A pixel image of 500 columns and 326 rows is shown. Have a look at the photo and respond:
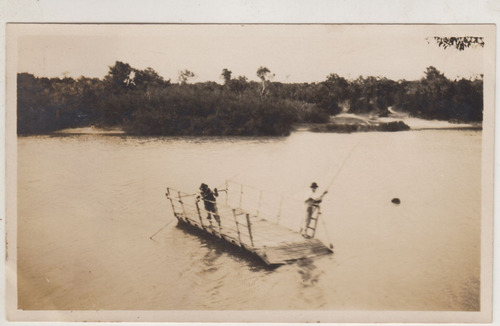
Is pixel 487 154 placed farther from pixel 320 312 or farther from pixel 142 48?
pixel 142 48

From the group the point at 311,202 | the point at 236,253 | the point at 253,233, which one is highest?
the point at 311,202

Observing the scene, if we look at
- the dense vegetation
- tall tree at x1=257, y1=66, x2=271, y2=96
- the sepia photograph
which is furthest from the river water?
tall tree at x1=257, y1=66, x2=271, y2=96

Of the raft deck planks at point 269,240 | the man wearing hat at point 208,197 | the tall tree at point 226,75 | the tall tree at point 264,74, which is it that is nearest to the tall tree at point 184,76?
the tall tree at point 226,75

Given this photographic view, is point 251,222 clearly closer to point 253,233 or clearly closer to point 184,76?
point 253,233

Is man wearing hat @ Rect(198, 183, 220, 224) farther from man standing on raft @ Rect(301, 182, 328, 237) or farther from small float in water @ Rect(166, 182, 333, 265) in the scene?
man standing on raft @ Rect(301, 182, 328, 237)

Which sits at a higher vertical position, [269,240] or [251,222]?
[251,222]

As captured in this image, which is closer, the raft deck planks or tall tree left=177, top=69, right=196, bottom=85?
the raft deck planks

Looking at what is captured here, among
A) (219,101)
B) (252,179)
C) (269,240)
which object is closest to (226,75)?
(219,101)
